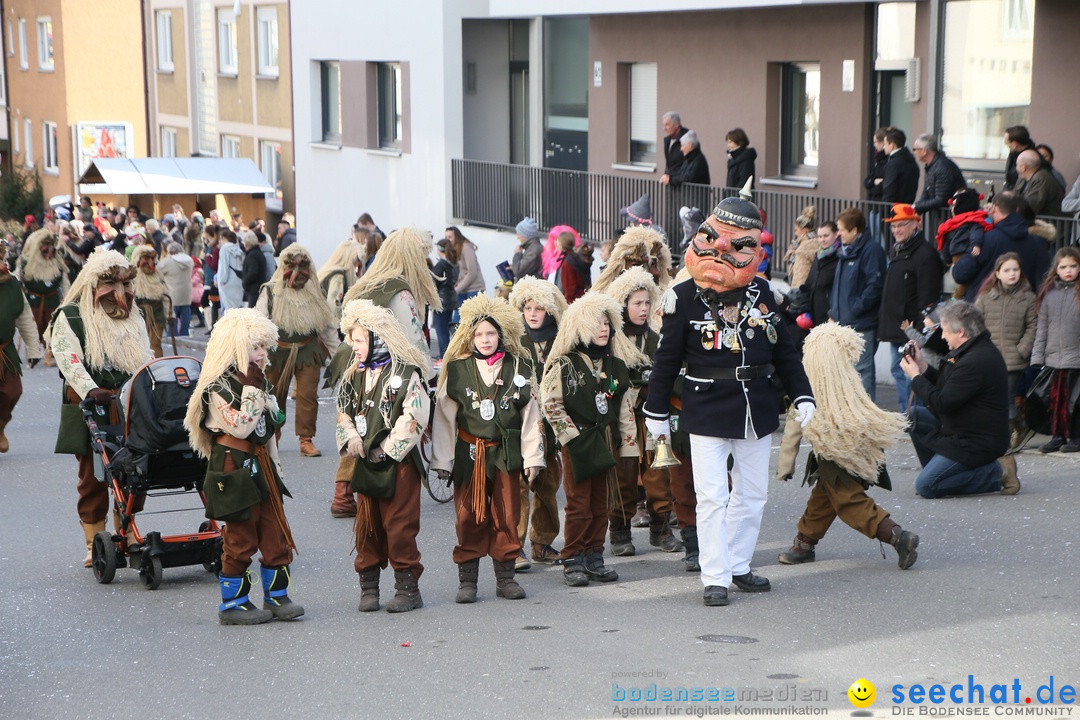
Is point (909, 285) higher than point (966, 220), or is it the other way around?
point (966, 220)

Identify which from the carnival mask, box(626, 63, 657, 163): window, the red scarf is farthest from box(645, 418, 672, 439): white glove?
box(626, 63, 657, 163): window

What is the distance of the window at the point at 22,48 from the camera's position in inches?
1941

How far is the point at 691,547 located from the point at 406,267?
3477mm

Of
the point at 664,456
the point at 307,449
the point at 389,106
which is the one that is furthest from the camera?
the point at 389,106

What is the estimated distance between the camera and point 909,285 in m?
12.2

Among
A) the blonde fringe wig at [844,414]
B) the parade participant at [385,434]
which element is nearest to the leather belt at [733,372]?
the blonde fringe wig at [844,414]

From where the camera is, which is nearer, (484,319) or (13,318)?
(484,319)

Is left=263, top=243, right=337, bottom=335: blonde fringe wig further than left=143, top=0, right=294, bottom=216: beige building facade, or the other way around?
left=143, top=0, right=294, bottom=216: beige building facade

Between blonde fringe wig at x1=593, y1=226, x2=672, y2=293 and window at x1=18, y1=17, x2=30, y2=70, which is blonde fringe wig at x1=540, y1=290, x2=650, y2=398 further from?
window at x1=18, y1=17, x2=30, y2=70

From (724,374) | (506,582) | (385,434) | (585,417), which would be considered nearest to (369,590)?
(506,582)

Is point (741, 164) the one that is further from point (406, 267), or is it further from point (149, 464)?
point (149, 464)

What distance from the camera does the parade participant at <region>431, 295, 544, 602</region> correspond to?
304 inches

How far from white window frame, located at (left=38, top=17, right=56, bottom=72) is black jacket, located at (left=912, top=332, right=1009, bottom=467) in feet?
139

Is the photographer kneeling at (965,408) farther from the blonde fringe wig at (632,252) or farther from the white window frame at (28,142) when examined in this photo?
the white window frame at (28,142)
